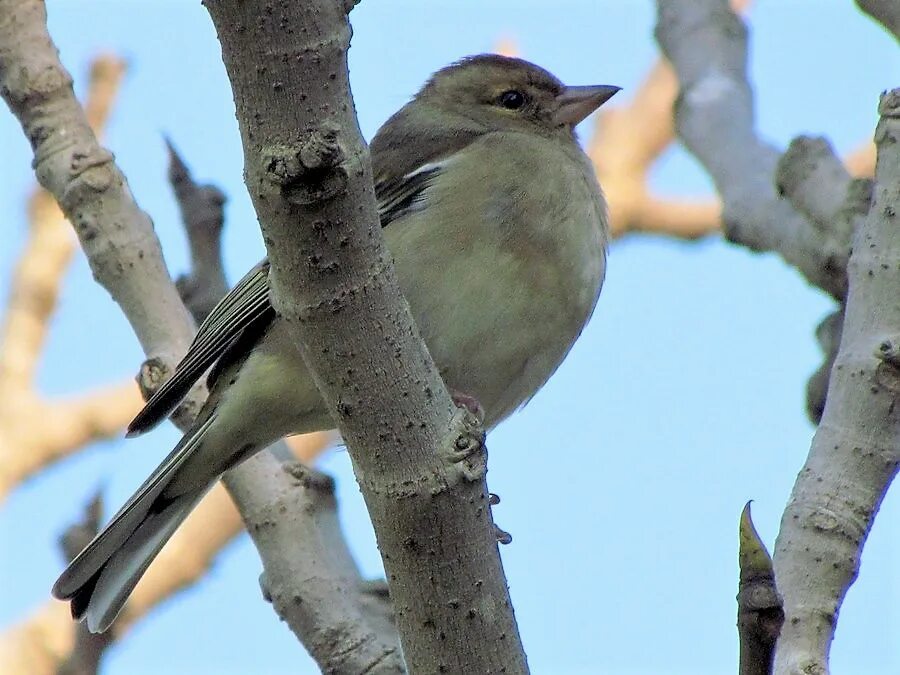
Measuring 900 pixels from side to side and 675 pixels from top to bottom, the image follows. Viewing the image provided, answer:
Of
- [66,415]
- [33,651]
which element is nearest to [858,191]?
[33,651]

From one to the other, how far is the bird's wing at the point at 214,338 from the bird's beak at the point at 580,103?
1579mm

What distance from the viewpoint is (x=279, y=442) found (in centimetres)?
407

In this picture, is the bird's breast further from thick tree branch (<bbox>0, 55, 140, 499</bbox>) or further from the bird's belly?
thick tree branch (<bbox>0, 55, 140, 499</bbox>)

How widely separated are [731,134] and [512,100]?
979 millimetres

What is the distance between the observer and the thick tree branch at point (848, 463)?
2.73 metres

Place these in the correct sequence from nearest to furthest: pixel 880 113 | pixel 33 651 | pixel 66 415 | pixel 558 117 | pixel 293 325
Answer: pixel 293 325
pixel 880 113
pixel 558 117
pixel 33 651
pixel 66 415

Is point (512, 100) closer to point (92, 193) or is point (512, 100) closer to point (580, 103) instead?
point (580, 103)

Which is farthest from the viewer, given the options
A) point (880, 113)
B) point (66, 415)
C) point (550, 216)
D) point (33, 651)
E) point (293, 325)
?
point (66, 415)

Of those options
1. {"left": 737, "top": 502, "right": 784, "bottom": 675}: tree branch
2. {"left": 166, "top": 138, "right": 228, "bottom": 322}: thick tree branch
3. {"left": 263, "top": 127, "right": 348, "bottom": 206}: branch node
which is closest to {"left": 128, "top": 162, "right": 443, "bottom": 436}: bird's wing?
{"left": 166, "top": 138, "right": 228, "bottom": 322}: thick tree branch

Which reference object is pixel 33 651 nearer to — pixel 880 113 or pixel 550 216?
pixel 550 216

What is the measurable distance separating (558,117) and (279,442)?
170cm

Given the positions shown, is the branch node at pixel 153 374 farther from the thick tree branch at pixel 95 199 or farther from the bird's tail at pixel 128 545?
the bird's tail at pixel 128 545

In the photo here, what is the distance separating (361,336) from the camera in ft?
7.84

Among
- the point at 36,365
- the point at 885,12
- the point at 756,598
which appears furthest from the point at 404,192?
the point at 36,365
